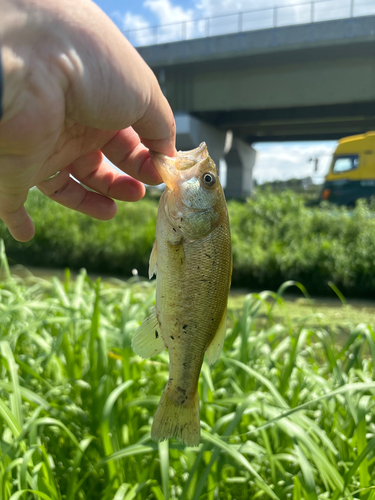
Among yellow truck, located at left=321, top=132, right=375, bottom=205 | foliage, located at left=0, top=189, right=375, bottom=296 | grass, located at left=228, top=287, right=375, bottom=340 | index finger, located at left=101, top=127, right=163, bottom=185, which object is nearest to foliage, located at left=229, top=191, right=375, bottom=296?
foliage, located at left=0, top=189, right=375, bottom=296

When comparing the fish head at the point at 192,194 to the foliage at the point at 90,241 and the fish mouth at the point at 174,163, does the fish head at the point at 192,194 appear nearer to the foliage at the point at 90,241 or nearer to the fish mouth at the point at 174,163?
the fish mouth at the point at 174,163

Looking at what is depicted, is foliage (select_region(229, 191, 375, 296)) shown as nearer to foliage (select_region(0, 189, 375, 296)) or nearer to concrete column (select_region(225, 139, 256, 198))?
foliage (select_region(0, 189, 375, 296))

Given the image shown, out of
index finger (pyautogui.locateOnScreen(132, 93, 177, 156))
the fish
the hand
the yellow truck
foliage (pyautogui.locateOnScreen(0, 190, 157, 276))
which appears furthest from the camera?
the yellow truck

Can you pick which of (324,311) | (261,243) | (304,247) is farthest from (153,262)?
(261,243)

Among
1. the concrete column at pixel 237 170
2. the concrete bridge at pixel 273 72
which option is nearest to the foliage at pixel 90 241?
the concrete bridge at pixel 273 72

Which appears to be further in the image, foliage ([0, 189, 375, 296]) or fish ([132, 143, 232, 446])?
foliage ([0, 189, 375, 296])

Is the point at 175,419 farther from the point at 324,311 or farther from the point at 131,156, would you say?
the point at 324,311
